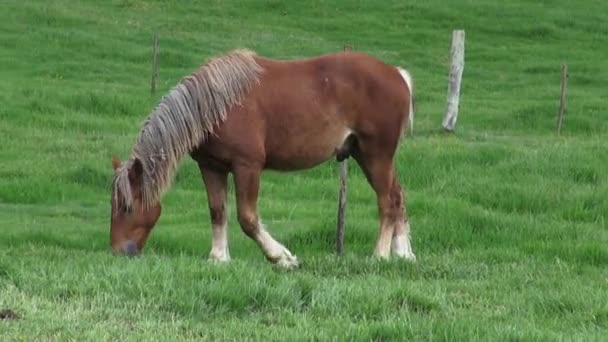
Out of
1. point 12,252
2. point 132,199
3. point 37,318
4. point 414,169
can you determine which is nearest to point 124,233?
point 132,199

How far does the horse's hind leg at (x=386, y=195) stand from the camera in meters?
9.72

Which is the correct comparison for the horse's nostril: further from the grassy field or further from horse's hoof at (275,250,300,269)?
horse's hoof at (275,250,300,269)

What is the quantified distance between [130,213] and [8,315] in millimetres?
3097

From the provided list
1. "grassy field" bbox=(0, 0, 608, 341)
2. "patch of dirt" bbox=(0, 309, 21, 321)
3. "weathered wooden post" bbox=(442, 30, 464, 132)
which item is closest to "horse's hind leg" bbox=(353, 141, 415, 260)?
"grassy field" bbox=(0, 0, 608, 341)

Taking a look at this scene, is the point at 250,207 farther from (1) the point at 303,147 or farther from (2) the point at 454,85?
(2) the point at 454,85

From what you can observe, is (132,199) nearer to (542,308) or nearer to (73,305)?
(73,305)

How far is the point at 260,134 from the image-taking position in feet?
29.9

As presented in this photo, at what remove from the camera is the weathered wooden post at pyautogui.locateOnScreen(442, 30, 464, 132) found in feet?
63.0

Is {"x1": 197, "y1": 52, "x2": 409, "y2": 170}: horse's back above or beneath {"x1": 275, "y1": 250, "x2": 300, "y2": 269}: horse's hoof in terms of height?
above

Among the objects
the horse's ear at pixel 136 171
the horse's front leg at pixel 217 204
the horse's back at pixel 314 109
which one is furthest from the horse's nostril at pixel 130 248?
the horse's back at pixel 314 109

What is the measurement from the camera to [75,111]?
20328 mm

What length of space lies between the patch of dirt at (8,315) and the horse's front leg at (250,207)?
3307 mm

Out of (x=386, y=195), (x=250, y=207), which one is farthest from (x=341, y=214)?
(x=250, y=207)

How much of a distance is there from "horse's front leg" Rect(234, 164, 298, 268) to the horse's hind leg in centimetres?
113
